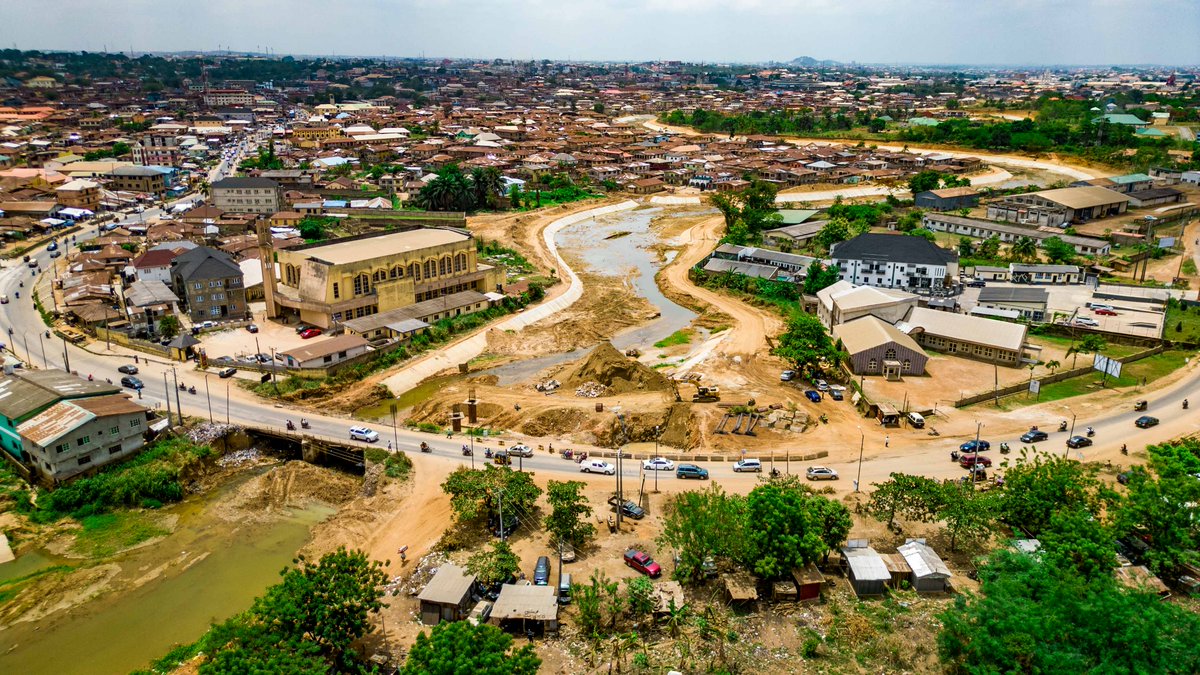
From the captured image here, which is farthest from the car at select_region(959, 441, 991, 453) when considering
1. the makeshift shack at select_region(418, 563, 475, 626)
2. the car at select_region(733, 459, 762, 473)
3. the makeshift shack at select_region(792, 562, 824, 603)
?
the makeshift shack at select_region(418, 563, 475, 626)

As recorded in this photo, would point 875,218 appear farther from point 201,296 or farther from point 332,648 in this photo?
point 332,648

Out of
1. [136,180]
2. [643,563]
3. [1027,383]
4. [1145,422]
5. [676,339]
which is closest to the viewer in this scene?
[643,563]

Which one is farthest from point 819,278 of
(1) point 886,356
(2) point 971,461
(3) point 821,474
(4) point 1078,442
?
(3) point 821,474

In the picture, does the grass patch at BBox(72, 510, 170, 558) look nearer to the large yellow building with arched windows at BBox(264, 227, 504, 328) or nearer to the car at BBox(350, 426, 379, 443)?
the car at BBox(350, 426, 379, 443)

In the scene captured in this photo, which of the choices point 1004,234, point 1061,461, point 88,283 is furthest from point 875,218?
point 88,283

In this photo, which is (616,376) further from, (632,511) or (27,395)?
(27,395)

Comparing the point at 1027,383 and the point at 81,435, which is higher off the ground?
the point at 81,435
